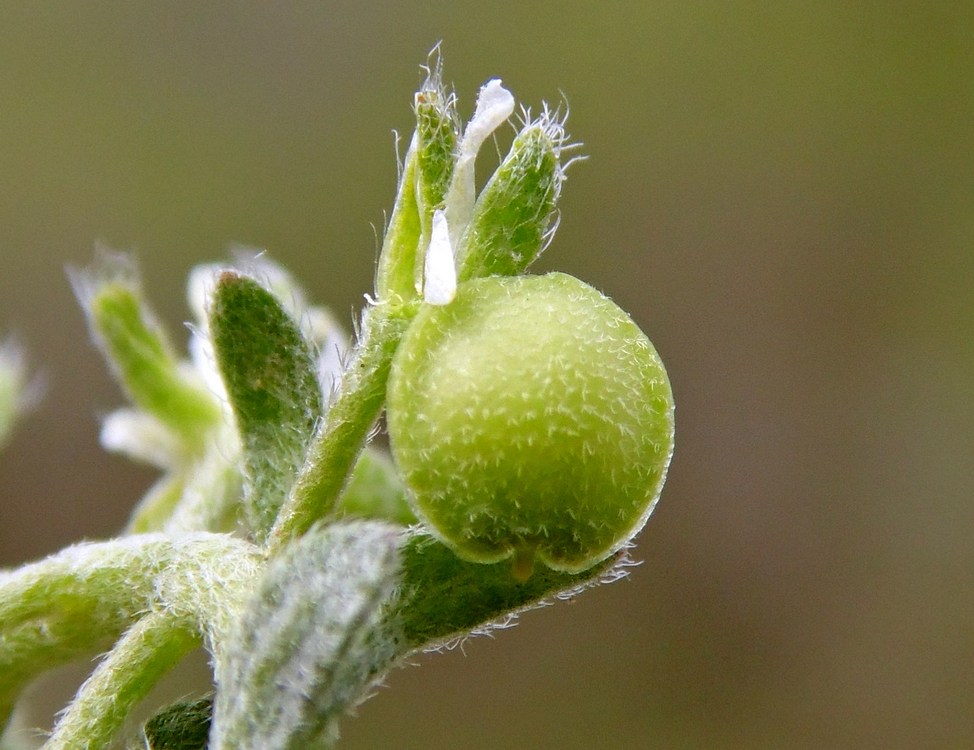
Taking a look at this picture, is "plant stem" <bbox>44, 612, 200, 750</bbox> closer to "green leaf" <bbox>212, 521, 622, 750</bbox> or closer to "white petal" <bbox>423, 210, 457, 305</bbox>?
"green leaf" <bbox>212, 521, 622, 750</bbox>

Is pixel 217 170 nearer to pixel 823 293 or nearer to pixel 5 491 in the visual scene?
pixel 5 491

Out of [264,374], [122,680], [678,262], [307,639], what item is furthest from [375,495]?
[678,262]

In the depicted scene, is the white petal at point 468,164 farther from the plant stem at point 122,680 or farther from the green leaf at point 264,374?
the plant stem at point 122,680

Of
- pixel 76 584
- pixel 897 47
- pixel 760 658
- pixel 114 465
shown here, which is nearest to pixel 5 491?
pixel 114 465

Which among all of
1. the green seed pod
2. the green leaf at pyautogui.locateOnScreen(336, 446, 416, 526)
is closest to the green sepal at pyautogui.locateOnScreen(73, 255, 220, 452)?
the green leaf at pyautogui.locateOnScreen(336, 446, 416, 526)

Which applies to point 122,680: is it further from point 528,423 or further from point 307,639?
point 528,423

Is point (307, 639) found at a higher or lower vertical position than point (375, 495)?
lower
